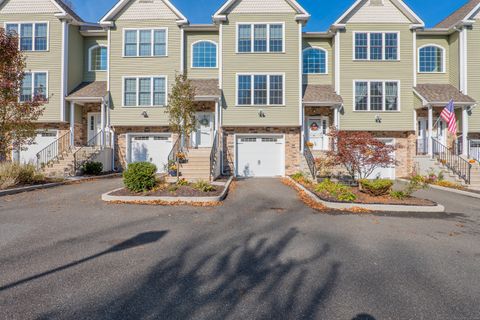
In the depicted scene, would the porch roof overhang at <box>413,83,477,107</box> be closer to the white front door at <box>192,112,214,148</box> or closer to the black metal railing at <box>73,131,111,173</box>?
the white front door at <box>192,112,214,148</box>

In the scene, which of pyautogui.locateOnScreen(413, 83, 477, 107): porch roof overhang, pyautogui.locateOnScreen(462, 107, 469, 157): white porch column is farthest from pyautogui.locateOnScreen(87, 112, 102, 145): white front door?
pyautogui.locateOnScreen(462, 107, 469, 157): white porch column

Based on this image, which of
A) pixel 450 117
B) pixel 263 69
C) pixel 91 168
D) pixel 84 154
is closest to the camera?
pixel 450 117

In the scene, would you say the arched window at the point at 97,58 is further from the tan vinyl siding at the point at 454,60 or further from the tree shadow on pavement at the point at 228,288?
the tan vinyl siding at the point at 454,60

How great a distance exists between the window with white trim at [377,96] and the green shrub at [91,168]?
621 inches

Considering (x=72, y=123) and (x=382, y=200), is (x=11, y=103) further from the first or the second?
(x=382, y=200)

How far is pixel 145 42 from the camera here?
16.4 metres

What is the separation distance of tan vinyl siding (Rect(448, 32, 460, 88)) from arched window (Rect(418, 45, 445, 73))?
1.35ft

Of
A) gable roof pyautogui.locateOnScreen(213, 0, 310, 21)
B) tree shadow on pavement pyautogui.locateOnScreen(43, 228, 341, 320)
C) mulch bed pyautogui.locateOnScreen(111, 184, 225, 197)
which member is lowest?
tree shadow on pavement pyautogui.locateOnScreen(43, 228, 341, 320)

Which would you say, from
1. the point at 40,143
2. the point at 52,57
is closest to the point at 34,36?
the point at 52,57

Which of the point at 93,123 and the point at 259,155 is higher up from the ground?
the point at 93,123

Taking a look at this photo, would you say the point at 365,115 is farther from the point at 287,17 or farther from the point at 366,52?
the point at 287,17

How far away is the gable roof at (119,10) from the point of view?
631 inches

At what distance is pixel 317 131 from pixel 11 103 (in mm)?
15871

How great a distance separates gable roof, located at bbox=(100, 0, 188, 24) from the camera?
16.0 m
